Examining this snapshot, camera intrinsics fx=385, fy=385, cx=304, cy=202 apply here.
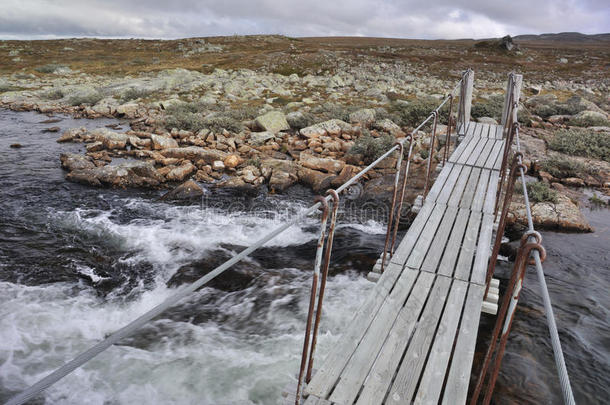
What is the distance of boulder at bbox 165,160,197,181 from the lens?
12180 mm

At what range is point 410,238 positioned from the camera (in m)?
5.41

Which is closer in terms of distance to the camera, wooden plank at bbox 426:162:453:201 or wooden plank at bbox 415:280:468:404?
wooden plank at bbox 415:280:468:404

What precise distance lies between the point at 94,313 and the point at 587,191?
13.0 metres

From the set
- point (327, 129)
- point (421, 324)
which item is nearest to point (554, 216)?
point (421, 324)

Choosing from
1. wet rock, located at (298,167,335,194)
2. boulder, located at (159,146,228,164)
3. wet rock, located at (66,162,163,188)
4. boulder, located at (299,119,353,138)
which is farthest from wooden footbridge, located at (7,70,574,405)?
boulder, located at (299,119,353,138)

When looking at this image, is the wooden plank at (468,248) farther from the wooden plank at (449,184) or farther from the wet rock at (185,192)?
the wet rock at (185,192)

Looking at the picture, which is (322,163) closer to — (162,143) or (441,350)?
(162,143)

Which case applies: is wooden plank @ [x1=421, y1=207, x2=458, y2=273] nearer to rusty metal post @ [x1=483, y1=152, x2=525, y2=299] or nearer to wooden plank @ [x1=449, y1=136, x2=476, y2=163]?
rusty metal post @ [x1=483, y1=152, x2=525, y2=299]

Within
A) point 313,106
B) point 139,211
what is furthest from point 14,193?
point 313,106

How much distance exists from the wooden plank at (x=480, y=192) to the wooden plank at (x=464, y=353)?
2.37 metres

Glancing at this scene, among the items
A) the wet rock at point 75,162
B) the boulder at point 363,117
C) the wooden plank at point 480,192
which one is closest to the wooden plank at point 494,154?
the wooden plank at point 480,192

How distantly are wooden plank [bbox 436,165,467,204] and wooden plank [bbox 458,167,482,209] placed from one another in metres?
0.23

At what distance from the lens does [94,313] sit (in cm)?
618

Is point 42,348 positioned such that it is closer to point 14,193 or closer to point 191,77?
point 14,193
